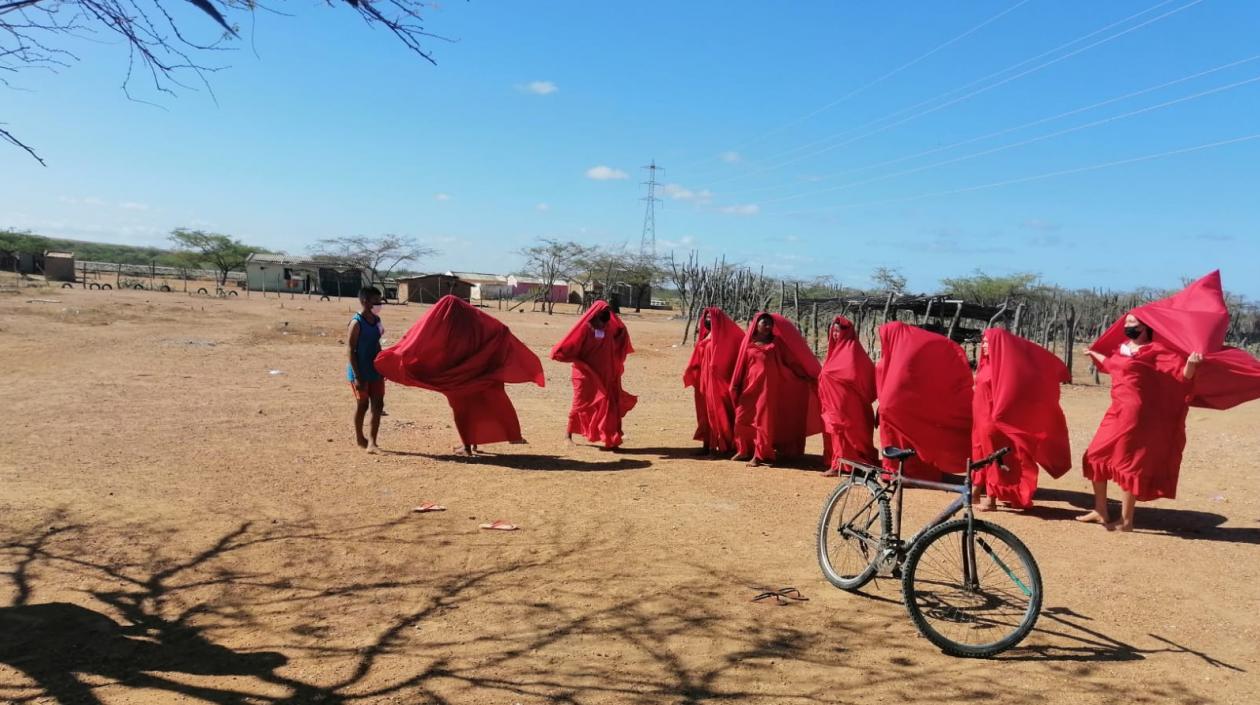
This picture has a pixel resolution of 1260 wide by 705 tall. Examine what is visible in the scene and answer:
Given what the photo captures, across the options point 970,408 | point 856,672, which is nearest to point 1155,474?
point 970,408

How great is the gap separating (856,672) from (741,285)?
26.1 m

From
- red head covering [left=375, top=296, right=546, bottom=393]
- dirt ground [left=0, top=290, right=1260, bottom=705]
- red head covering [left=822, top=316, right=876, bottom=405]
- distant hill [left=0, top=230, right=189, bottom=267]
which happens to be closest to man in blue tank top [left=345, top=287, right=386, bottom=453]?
red head covering [left=375, top=296, right=546, bottom=393]

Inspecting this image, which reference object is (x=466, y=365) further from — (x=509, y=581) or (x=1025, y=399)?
(x=1025, y=399)

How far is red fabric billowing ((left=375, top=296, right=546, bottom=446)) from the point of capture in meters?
7.85

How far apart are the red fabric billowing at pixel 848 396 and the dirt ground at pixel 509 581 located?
50 centimetres

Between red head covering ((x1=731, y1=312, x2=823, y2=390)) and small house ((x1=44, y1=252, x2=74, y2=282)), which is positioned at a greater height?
small house ((x1=44, y1=252, x2=74, y2=282))

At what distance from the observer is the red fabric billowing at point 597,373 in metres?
8.60

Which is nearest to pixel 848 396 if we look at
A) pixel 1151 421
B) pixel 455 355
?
pixel 1151 421

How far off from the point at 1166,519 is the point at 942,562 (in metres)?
3.43

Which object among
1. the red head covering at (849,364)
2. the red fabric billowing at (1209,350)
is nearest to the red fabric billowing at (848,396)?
the red head covering at (849,364)

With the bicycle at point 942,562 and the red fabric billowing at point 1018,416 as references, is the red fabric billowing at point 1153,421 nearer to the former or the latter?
the red fabric billowing at point 1018,416

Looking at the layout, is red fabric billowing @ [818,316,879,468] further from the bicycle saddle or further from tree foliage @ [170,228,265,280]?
tree foliage @ [170,228,265,280]

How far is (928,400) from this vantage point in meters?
6.86

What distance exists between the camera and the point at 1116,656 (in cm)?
390
